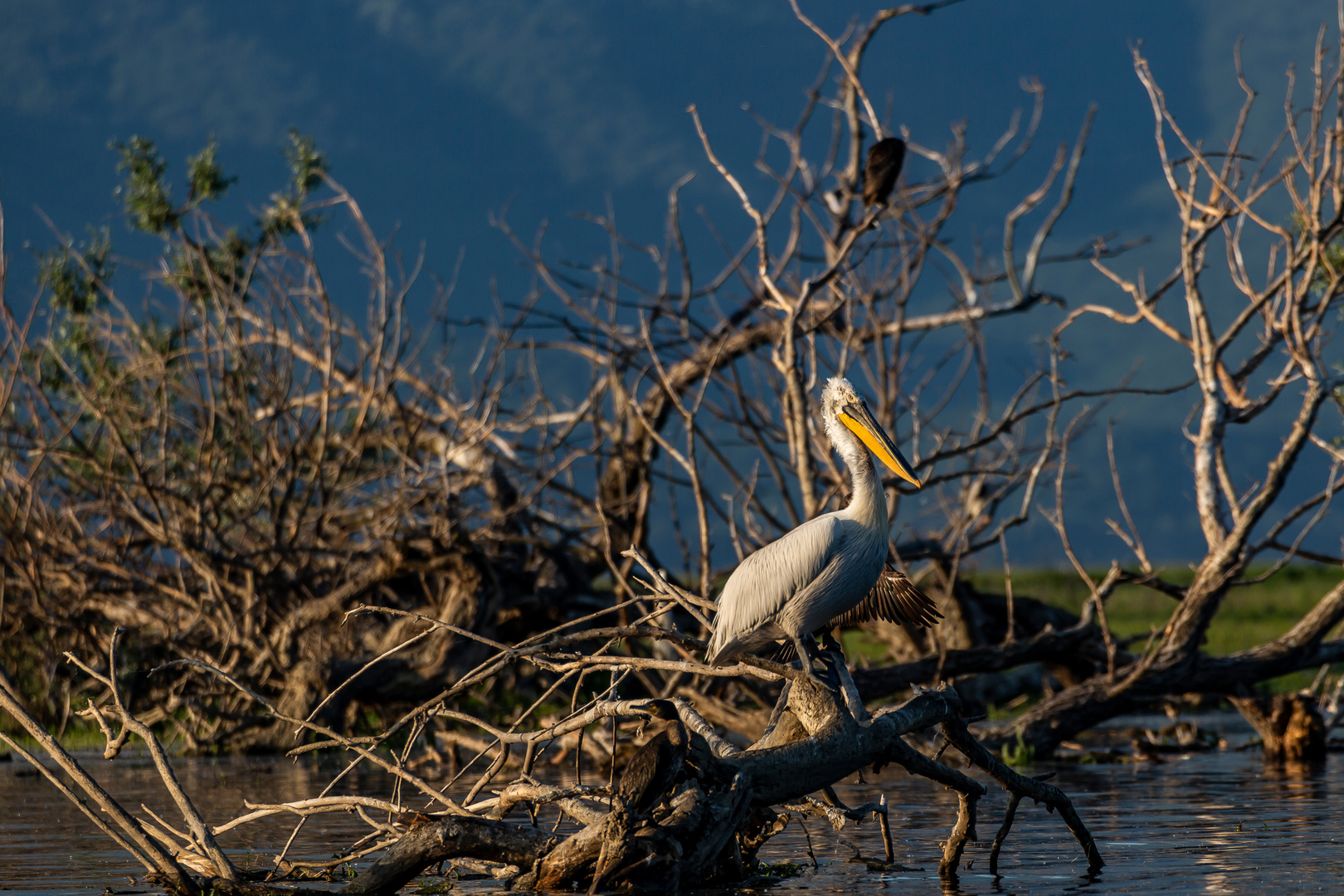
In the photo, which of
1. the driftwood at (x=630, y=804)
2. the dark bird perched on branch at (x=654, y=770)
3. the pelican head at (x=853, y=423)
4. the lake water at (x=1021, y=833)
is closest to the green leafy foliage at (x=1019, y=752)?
the lake water at (x=1021, y=833)

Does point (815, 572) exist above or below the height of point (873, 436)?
below

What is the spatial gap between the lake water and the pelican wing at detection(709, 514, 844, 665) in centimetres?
101

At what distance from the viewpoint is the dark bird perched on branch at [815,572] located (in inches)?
212

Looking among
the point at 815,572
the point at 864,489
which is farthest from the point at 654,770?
the point at 864,489

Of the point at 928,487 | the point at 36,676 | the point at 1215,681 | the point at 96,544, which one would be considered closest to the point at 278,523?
the point at 96,544

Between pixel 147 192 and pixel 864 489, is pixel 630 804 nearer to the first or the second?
pixel 864 489

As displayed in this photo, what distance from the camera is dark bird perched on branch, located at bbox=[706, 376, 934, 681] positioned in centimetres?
538

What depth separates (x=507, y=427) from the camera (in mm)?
11891

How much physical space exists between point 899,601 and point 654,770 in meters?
2.24

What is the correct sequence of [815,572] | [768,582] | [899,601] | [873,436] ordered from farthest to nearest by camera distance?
[899,601]
[873,436]
[768,582]
[815,572]

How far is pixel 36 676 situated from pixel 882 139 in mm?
10272

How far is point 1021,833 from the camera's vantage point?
262 inches

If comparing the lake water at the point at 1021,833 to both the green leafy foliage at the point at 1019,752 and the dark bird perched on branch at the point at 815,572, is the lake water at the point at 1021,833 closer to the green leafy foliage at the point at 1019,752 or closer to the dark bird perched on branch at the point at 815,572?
the green leafy foliage at the point at 1019,752

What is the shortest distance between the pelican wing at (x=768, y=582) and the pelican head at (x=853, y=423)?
0.52 m
